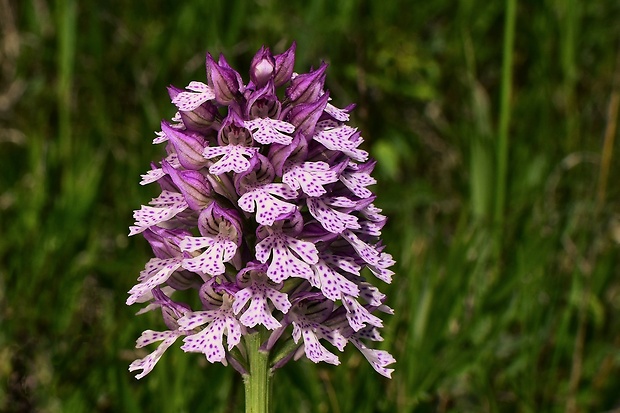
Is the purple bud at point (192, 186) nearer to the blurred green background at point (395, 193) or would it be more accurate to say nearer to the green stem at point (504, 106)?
the blurred green background at point (395, 193)

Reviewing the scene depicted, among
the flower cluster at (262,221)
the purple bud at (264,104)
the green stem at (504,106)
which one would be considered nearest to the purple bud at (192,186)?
the flower cluster at (262,221)

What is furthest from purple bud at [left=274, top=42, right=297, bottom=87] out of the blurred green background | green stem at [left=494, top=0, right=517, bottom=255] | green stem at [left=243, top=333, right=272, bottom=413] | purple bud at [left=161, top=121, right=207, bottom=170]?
green stem at [left=494, top=0, right=517, bottom=255]

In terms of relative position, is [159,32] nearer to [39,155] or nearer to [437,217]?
[39,155]

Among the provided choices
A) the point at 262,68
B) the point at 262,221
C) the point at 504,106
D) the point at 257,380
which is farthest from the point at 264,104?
the point at 504,106

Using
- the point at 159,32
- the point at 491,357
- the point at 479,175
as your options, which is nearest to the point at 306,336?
the point at 491,357

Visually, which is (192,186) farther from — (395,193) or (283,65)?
(395,193)

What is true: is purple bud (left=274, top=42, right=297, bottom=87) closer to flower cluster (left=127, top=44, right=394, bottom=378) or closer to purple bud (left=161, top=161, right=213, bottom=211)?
flower cluster (left=127, top=44, right=394, bottom=378)
